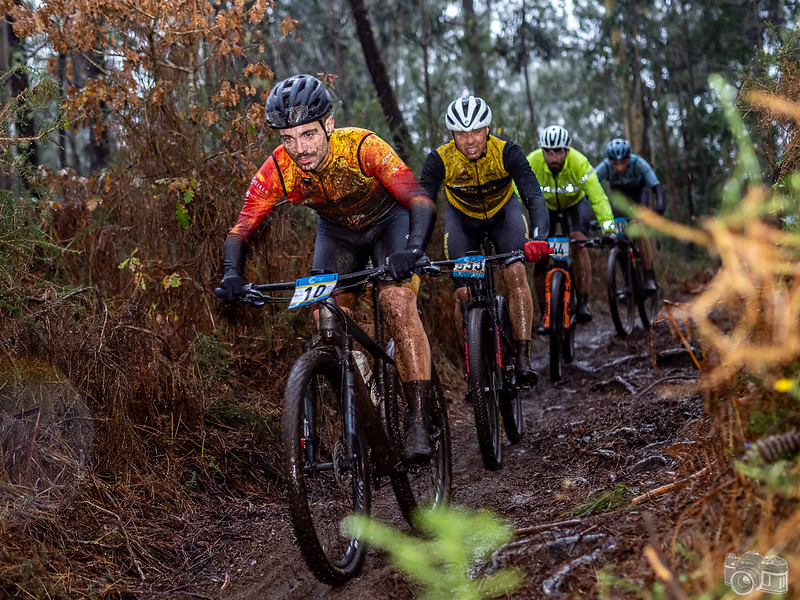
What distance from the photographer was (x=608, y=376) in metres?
8.11

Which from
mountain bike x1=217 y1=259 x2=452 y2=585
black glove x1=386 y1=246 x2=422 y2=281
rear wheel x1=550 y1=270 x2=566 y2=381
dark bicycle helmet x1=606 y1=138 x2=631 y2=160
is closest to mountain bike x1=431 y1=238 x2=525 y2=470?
mountain bike x1=217 y1=259 x2=452 y2=585

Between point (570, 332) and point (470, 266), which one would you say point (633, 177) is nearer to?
point (570, 332)

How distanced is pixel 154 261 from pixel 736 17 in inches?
906

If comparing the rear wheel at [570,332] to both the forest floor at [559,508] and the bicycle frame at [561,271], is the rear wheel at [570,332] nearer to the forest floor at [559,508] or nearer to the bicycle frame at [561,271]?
the bicycle frame at [561,271]

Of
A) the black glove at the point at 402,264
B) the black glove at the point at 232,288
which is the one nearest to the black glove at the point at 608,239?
the black glove at the point at 402,264

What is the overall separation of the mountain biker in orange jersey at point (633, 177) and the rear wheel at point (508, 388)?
200 inches

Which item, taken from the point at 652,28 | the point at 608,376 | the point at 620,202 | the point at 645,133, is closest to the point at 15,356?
the point at 620,202

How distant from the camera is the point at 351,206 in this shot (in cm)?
470

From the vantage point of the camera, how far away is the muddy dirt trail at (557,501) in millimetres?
3016

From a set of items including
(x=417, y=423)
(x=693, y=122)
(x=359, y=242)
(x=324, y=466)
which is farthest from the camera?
(x=693, y=122)

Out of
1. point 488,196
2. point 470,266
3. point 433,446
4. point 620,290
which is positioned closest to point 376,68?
point 620,290

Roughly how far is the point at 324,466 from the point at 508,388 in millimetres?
2575

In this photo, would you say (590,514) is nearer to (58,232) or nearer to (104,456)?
(104,456)

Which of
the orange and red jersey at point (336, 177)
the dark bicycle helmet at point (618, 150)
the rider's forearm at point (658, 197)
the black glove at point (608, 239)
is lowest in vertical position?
the black glove at point (608, 239)
